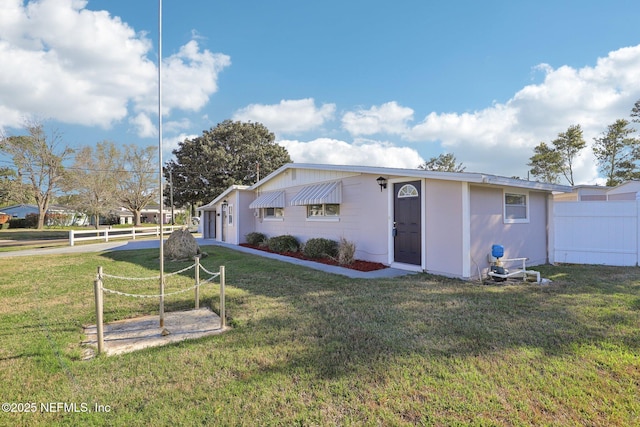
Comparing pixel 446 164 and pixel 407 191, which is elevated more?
pixel 446 164

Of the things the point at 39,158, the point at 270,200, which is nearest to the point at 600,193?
the point at 270,200

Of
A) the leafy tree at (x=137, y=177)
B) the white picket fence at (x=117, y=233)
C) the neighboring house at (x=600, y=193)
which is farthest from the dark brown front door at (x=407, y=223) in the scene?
the leafy tree at (x=137, y=177)

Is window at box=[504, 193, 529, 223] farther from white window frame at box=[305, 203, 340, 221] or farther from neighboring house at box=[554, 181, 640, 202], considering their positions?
neighboring house at box=[554, 181, 640, 202]

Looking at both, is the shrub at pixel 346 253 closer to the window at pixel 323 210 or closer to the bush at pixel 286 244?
the window at pixel 323 210

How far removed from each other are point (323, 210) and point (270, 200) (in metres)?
3.82

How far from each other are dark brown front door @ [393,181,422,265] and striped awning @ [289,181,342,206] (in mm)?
2381

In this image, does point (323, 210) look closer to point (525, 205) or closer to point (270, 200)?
point (270, 200)

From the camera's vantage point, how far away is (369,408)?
8.23ft

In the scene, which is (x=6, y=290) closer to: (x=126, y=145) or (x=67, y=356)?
(x=67, y=356)

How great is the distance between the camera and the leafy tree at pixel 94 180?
2916cm

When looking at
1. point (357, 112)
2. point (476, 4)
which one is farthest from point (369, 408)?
point (357, 112)

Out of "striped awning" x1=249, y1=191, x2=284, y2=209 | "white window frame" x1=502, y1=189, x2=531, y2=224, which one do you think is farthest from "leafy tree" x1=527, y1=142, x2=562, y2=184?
"striped awning" x1=249, y1=191, x2=284, y2=209

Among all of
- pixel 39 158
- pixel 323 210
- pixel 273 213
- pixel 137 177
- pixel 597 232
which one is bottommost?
pixel 597 232

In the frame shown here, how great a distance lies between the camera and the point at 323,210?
A: 1183 centimetres
